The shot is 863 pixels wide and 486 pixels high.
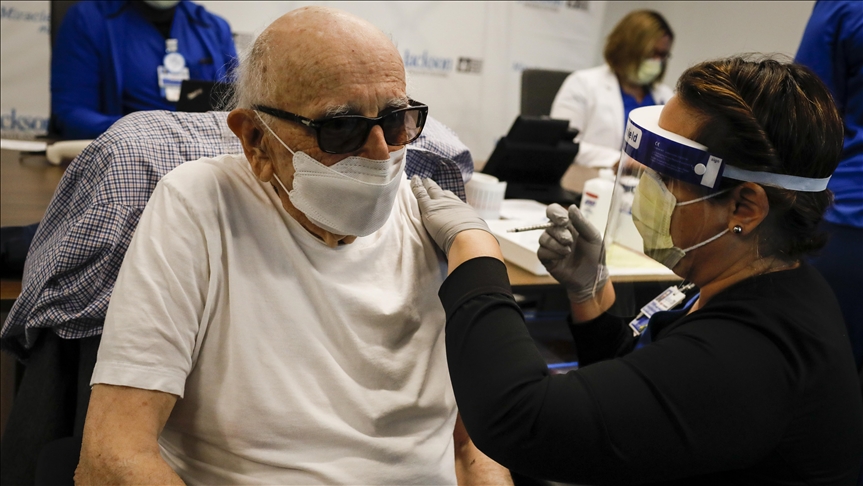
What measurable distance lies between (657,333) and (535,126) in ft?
3.98

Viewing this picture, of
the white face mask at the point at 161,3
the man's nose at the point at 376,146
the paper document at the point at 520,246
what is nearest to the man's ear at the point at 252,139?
the man's nose at the point at 376,146

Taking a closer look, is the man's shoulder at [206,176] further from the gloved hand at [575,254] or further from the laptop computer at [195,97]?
the laptop computer at [195,97]

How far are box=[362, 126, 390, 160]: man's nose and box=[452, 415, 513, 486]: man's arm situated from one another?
55cm

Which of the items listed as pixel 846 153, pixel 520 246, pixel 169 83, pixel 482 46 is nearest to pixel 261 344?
pixel 520 246

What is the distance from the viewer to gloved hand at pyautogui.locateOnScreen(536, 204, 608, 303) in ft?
4.58

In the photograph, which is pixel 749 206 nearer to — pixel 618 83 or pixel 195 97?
pixel 195 97

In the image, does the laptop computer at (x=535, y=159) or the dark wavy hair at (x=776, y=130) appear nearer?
the dark wavy hair at (x=776, y=130)

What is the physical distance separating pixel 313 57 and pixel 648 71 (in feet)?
10.6

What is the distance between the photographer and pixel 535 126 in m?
2.32

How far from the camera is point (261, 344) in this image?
3.62 feet

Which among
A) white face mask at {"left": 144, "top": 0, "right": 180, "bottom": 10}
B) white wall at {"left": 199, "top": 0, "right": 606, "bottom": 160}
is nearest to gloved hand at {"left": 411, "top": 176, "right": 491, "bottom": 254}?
white face mask at {"left": 144, "top": 0, "right": 180, "bottom": 10}

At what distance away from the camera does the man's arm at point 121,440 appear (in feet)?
3.18

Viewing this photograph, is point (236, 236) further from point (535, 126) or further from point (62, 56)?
point (62, 56)

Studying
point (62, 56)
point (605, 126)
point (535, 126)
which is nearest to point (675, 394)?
point (535, 126)
